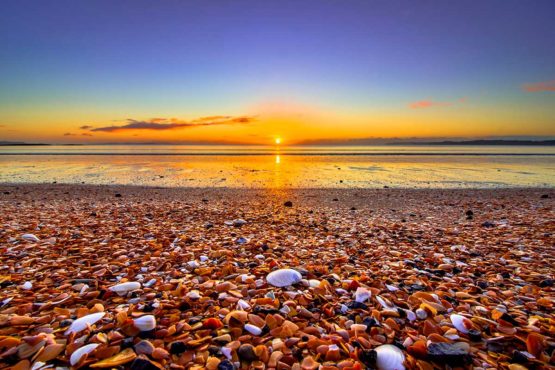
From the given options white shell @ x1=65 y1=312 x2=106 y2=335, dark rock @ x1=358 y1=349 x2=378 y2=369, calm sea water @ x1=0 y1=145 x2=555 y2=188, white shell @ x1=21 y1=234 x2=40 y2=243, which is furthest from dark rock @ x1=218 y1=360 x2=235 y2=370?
calm sea water @ x1=0 y1=145 x2=555 y2=188

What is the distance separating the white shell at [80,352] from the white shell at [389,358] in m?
2.11

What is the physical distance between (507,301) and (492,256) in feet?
5.80

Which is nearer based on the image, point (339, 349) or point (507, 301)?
point (339, 349)

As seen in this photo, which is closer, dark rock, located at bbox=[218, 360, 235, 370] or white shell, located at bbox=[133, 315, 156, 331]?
dark rock, located at bbox=[218, 360, 235, 370]

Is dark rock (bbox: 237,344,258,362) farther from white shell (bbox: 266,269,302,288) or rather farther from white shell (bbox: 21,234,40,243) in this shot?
white shell (bbox: 21,234,40,243)

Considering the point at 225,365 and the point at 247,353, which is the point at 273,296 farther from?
the point at 225,365

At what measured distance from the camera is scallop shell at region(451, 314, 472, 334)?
2.41m

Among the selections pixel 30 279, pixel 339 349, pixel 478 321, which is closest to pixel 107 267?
pixel 30 279

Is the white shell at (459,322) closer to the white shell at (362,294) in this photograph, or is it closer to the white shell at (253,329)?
the white shell at (362,294)

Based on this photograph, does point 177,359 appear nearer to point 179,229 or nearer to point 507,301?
point 507,301

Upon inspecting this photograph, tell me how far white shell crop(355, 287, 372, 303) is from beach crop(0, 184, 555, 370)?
0.04ft

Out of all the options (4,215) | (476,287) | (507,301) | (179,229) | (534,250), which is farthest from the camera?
(4,215)

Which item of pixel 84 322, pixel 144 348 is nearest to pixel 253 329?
pixel 144 348

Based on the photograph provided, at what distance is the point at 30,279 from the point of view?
3.34 meters
